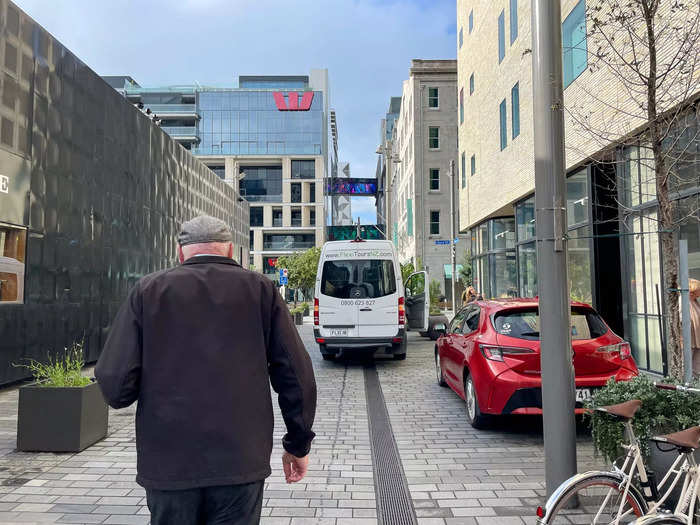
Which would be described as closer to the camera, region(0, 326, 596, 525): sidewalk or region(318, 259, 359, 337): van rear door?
region(0, 326, 596, 525): sidewalk

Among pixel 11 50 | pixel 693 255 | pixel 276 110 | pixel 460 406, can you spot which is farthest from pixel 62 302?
pixel 276 110

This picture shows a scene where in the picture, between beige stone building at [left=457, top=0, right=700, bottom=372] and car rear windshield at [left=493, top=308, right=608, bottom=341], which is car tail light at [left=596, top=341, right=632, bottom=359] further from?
beige stone building at [left=457, top=0, right=700, bottom=372]

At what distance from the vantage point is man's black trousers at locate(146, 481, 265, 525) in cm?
217

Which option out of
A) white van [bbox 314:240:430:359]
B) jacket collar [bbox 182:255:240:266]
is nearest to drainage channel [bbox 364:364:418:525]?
jacket collar [bbox 182:255:240:266]

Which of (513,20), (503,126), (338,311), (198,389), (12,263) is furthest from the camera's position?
(503,126)

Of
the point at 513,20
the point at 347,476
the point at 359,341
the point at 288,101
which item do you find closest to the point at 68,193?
the point at 359,341

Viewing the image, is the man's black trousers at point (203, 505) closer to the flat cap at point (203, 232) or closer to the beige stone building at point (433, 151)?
the flat cap at point (203, 232)

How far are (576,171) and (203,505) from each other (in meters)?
13.0

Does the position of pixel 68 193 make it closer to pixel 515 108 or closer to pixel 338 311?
pixel 338 311

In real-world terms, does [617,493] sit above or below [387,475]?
above

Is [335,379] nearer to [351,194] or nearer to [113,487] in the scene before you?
[113,487]

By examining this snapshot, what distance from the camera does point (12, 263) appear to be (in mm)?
9328

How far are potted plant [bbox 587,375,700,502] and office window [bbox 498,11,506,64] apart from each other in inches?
618

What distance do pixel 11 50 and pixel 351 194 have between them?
8502 cm
